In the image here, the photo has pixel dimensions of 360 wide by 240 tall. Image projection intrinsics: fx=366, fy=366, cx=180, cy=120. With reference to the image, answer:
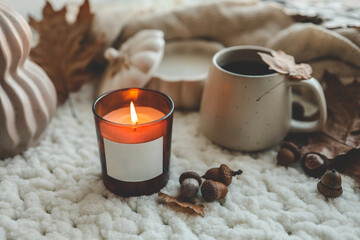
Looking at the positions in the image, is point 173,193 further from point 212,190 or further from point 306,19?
point 306,19

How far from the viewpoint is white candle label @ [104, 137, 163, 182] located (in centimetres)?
46

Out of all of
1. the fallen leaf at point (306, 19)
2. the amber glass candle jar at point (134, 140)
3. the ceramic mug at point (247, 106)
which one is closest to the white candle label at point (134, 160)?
the amber glass candle jar at point (134, 140)

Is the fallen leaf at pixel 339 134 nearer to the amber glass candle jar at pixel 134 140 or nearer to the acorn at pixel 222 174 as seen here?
the acorn at pixel 222 174

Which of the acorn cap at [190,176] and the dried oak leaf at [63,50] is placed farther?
the dried oak leaf at [63,50]

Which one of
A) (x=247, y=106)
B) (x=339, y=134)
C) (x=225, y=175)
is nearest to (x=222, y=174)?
(x=225, y=175)

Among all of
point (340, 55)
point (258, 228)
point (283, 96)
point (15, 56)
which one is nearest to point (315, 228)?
point (258, 228)

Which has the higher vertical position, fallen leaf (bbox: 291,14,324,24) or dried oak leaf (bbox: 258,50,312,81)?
fallen leaf (bbox: 291,14,324,24)

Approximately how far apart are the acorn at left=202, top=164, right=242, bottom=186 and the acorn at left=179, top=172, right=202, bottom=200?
0.02 metres

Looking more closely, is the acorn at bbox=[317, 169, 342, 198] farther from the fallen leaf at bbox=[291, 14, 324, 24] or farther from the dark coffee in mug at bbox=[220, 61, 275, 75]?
the fallen leaf at bbox=[291, 14, 324, 24]

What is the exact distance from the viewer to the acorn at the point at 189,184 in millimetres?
487

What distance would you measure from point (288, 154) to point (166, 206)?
0.67 ft

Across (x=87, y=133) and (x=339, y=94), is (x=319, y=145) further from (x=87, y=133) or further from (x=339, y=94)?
(x=87, y=133)

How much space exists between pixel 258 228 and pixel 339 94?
31 cm

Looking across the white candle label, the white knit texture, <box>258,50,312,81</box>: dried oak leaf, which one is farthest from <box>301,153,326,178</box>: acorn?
the white candle label
